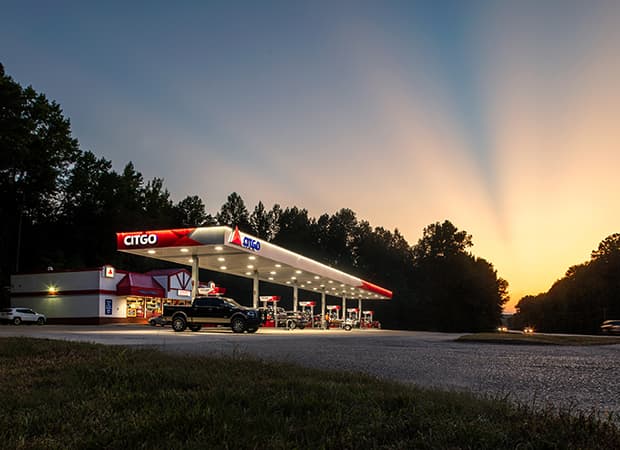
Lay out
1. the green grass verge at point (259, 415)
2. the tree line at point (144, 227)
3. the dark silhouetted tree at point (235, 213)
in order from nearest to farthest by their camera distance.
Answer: the green grass verge at point (259, 415) → the tree line at point (144, 227) → the dark silhouetted tree at point (235, 213)

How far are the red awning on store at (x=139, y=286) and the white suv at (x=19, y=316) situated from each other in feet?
23.7

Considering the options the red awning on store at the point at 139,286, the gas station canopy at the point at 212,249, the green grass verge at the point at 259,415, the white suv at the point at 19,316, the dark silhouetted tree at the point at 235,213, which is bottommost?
the white suv at the point at 19,316

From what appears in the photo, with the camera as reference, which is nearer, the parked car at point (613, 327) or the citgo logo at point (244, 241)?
the citgo logo at point (244, 241)

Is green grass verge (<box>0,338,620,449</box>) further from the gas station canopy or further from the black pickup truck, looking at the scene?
the gas station canopy

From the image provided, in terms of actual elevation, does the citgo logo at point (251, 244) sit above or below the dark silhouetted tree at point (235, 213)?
below

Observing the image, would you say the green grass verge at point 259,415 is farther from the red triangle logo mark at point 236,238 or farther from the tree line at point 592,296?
the tree line at point 592,296

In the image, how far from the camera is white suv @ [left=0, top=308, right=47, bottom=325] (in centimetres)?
4516

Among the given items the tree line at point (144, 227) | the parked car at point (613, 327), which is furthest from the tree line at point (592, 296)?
the parked car at point (613, 327)

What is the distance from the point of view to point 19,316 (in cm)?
4578

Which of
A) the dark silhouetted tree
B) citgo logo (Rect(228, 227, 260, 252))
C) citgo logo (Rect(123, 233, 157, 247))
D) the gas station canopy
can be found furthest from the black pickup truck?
the dark silhouetted tree

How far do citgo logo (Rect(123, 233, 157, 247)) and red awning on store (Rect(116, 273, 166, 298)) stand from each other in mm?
21222

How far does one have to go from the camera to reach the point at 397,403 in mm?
5926

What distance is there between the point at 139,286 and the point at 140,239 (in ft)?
77.0

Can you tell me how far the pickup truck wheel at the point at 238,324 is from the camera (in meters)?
28.3
